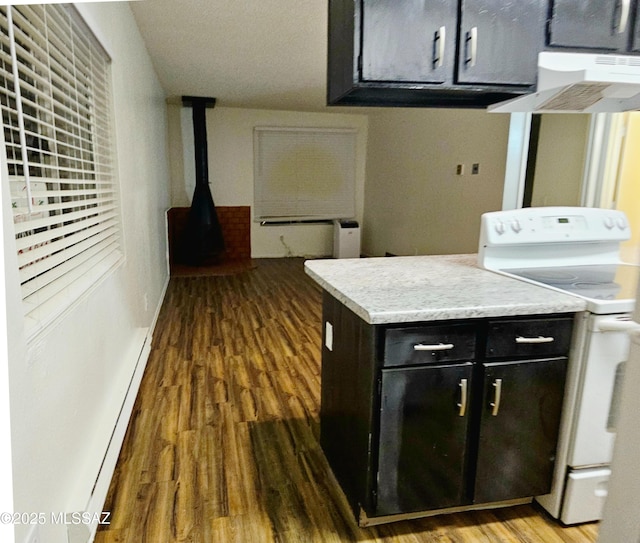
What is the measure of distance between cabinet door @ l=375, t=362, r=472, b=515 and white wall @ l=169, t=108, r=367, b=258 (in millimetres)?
6076

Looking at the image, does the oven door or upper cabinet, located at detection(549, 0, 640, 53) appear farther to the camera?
upper cabinet, located at detection(549, 0, 640, 53)

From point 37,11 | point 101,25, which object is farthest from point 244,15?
point 37,11

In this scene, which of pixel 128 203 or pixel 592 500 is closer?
pixel 592 500

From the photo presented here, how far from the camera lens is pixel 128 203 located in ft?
9.17

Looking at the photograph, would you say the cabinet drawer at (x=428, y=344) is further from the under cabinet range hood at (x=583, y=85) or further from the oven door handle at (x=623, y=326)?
the under cabinet range hood at (x=583, y=85)

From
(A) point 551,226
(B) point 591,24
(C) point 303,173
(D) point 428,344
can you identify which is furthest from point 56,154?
(C) point 303,173

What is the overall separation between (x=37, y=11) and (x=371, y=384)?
162 cm

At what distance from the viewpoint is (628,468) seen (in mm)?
692

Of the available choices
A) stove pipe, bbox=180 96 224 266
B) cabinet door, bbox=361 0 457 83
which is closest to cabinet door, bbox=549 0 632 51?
cabinet door, bbox=361 0 457 83

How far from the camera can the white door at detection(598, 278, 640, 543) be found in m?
0.68

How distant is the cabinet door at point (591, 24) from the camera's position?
1757 mm

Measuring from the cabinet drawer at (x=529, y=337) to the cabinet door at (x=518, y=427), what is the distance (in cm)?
4

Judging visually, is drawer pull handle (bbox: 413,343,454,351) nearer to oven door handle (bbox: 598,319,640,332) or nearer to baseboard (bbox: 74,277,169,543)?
oven door handle (bbox: 598,319,640,332)

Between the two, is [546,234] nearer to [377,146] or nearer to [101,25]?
[101,25]
